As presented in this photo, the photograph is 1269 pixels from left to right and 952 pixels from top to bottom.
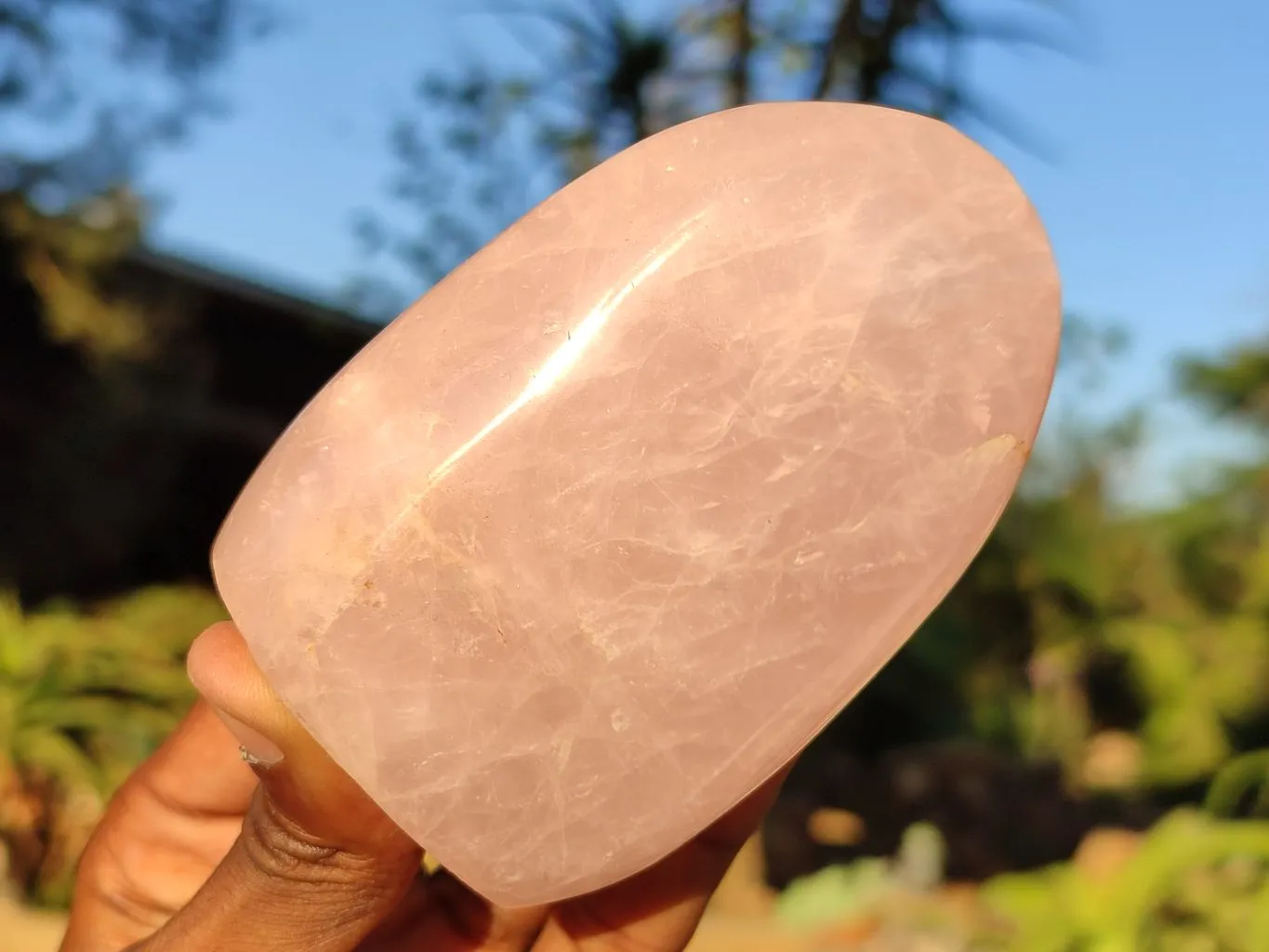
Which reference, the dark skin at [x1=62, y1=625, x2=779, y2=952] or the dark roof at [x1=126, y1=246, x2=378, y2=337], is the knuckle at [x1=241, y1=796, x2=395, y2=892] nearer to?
the dark skin at [x1=62, y1=625, x2=779, y2=952]

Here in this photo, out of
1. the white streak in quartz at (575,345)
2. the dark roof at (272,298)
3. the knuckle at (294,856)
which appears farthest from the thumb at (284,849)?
the dark roof at (272,298)

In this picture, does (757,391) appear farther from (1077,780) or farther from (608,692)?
(1077,780)

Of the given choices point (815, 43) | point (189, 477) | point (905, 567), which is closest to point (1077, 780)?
point (815, 43)

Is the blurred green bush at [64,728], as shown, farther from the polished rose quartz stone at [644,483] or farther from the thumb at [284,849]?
the polished rose quartz stone at [644,483]

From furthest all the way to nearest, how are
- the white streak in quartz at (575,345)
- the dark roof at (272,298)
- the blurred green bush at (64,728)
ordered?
the dark roof at (272,298) < the blurred green bush at (64,728) < the white streak in quartz at (575,345)


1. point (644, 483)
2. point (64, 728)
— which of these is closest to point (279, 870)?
point (644, 483)
